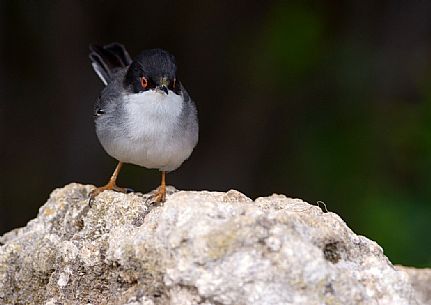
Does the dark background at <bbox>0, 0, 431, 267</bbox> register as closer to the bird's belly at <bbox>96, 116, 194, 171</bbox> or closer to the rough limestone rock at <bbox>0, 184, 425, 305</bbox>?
the bird's belly at <bbox>96, 116, 194, 171</bbox>

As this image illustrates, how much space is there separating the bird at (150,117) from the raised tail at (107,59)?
93 cm

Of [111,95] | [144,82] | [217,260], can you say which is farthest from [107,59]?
[217,260]

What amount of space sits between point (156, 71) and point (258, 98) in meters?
3.59

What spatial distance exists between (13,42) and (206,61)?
172cm

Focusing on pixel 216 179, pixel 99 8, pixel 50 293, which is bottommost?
pixel 216 179

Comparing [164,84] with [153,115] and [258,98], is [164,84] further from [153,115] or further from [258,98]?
[258,98]

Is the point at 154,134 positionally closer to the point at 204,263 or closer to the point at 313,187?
the point at 204,263

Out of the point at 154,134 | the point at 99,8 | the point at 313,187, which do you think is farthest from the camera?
the point at 99,8

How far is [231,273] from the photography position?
2.51m

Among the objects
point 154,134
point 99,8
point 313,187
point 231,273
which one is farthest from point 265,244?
point 99,8

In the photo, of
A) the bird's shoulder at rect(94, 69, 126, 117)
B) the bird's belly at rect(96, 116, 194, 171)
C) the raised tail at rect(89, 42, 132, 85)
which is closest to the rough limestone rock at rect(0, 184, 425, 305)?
the bird's belly at rect(96, 116, 194, 171)

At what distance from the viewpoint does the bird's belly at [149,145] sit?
4.14 meters

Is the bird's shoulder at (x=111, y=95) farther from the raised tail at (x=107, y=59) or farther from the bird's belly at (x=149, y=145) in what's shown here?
the raised tail at (x=107, y=59)

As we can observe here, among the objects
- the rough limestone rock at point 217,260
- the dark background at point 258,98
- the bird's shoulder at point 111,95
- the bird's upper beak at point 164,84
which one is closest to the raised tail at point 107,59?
the bird's shoulder at point 111,95
